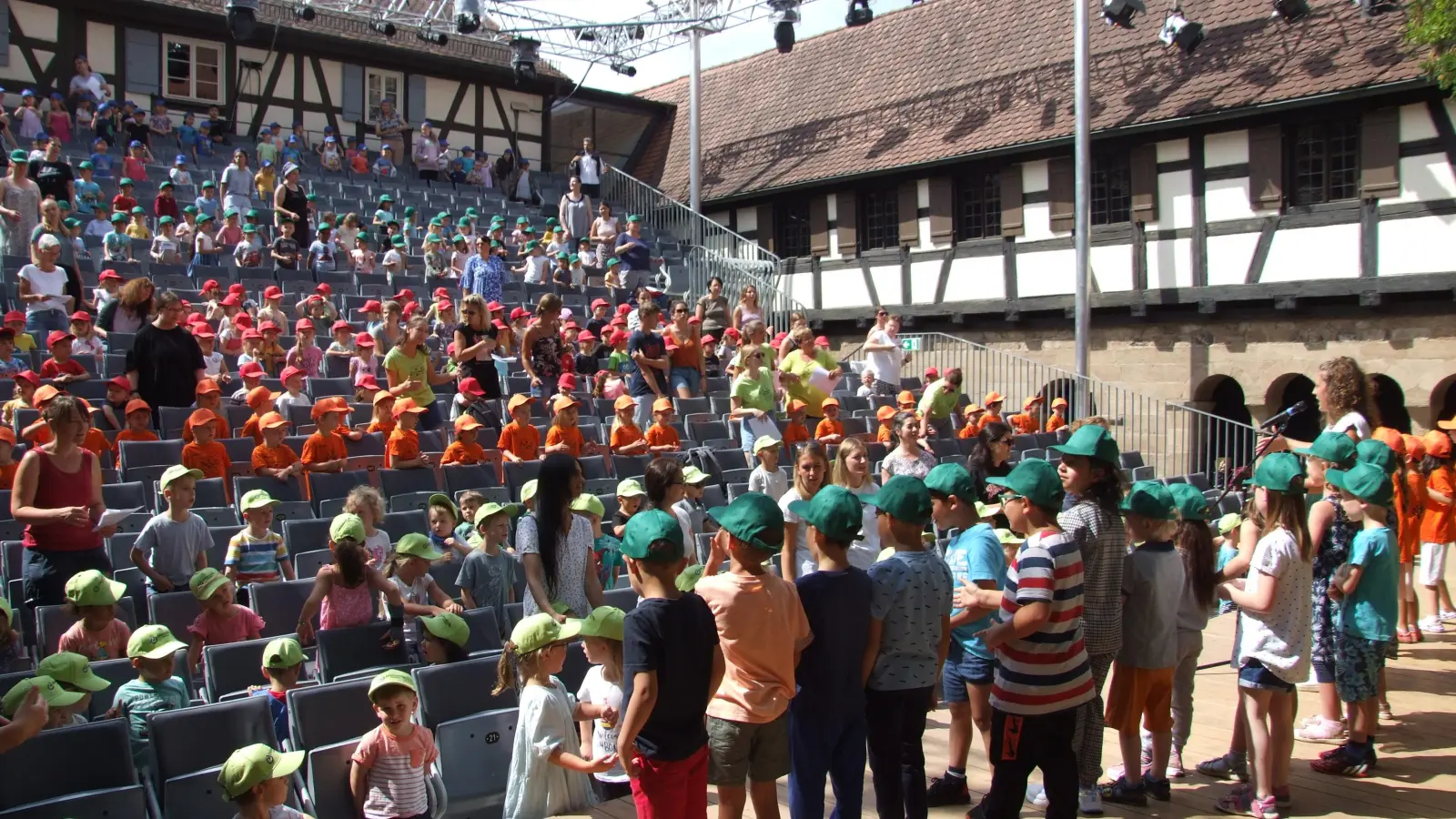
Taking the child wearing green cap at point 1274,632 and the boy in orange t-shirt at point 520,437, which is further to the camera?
the boy in orange t-shirt at point 520,437

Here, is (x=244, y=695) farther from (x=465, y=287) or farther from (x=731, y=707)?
(x=465, y=287)

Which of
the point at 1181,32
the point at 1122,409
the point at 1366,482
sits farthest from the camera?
the point at 1122,409

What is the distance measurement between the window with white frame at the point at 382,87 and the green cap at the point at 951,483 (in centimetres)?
2378

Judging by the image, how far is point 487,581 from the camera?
710 cm

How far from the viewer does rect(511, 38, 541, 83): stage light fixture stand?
2541cm

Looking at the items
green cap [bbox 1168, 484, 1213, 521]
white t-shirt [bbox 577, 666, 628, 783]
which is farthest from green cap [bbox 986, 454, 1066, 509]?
white t-shirt [bbox 577, 666, 628, 783]

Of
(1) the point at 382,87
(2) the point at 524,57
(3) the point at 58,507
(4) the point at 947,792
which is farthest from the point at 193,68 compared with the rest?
(4) the point at 947,792

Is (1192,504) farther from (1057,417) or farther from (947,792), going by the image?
(1057,417)

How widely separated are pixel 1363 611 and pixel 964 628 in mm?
2256

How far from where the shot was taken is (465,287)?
15766 millimetres

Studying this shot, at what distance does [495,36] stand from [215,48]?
5764 mm

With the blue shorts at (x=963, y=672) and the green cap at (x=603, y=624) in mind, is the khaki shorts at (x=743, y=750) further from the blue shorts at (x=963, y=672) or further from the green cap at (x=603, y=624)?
the blue shorts at (x=963, y=672)

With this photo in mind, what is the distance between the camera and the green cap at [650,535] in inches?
165

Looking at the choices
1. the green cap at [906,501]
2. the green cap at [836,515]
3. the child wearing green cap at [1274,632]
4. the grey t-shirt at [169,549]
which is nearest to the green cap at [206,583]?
the grey t-shirt at [169,549]
